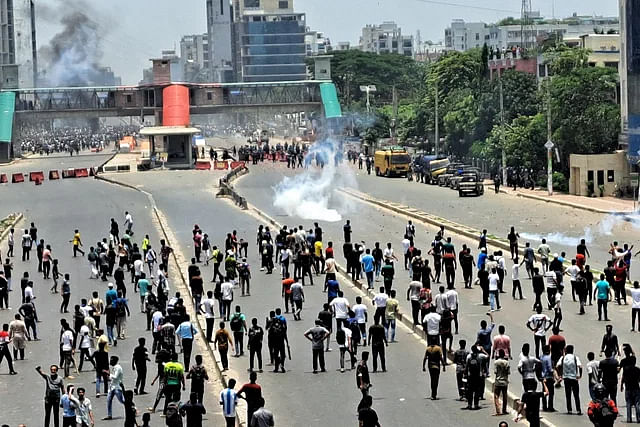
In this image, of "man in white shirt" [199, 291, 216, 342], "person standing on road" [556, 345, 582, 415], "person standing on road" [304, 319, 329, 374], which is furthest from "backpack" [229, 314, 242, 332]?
"person standing on road" [556, 345, 582, 415]

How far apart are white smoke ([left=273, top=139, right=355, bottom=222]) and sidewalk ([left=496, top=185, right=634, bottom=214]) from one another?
8.95 metres

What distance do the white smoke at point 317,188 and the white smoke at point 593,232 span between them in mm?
10013

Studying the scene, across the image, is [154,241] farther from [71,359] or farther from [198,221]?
[71,359]

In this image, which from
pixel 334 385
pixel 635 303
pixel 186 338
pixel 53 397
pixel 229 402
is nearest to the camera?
pixel 229 402

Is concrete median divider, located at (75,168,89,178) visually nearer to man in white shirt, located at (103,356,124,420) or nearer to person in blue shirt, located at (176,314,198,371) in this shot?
person in blue shirt, located at (176,314,198,371)

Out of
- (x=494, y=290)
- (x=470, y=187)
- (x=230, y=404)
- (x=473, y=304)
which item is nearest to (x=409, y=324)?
(x=494, y=290)

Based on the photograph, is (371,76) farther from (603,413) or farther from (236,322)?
(603,413)

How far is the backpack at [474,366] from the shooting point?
64.0 ft

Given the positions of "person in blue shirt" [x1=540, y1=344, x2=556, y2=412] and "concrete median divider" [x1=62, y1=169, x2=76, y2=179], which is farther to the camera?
"concrete median divider" [x1=62, y1=169, x2=76, y2=179]

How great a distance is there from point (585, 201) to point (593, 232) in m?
13.4

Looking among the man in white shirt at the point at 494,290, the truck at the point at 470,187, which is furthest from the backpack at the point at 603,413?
the truck at the point at 470,187

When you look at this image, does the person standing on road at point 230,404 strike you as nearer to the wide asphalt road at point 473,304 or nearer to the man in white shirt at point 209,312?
the wide asphalt road at point 473,304

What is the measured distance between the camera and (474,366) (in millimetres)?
19594

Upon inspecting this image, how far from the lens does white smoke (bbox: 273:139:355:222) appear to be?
184ft
